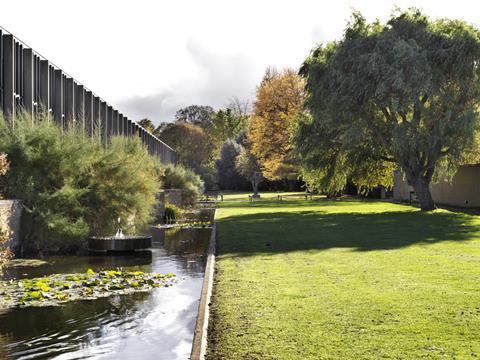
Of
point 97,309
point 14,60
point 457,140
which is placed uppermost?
point 14,60

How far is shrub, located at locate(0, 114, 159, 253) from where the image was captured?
1694 cm

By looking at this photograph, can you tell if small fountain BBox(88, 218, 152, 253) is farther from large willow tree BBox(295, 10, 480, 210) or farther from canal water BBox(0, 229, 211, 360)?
large willow tree BBox(295, 10, 480, 210)

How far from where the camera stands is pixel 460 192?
124ft

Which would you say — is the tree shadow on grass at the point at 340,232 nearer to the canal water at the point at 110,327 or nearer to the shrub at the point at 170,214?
the shrub at the point at 170,214

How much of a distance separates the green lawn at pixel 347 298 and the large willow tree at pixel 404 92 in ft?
34.8

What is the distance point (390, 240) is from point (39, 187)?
34.1 ft

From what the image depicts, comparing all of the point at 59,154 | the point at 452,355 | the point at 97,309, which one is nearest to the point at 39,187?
the point at 59,154

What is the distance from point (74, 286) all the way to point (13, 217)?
16.4ft

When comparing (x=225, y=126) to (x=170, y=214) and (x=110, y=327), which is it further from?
(x=110, y=327)

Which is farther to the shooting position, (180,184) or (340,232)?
(180,184)

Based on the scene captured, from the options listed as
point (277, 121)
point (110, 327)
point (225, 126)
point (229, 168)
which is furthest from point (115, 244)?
point (225, 126)

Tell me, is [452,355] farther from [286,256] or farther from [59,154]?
[59,154]

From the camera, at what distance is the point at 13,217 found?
53.0 ft

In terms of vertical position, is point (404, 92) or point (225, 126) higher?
point (225, 126)
